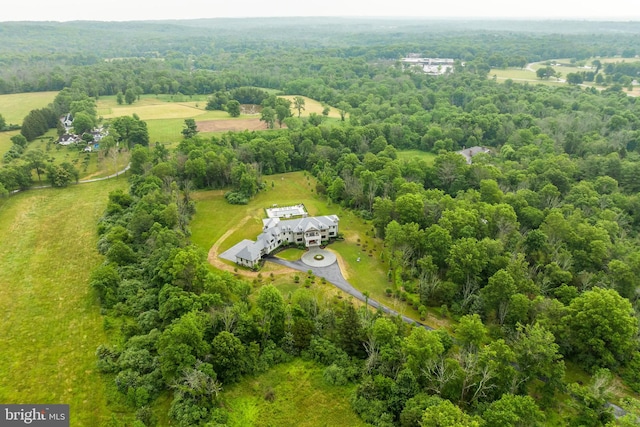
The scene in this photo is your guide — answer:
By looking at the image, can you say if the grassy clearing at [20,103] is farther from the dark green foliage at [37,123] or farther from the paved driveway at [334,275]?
the paved driveway at [334,275]

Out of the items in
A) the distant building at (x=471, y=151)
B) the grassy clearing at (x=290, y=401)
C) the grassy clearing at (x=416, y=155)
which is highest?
the distant building at (x=471, y=151)

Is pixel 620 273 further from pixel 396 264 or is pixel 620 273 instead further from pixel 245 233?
pixel 245 233

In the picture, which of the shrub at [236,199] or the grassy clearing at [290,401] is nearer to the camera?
the grassy clearing at [290,401]

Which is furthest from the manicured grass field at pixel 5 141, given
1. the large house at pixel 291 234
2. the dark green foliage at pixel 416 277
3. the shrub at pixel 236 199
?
the large house at pixel 291 234

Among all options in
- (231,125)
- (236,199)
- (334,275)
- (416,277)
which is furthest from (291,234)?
(231,125)

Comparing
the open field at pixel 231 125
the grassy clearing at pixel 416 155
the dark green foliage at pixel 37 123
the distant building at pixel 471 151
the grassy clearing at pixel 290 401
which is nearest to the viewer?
the grassy clearing at pixel 290 401

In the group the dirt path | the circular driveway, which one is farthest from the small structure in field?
the circular driveway
